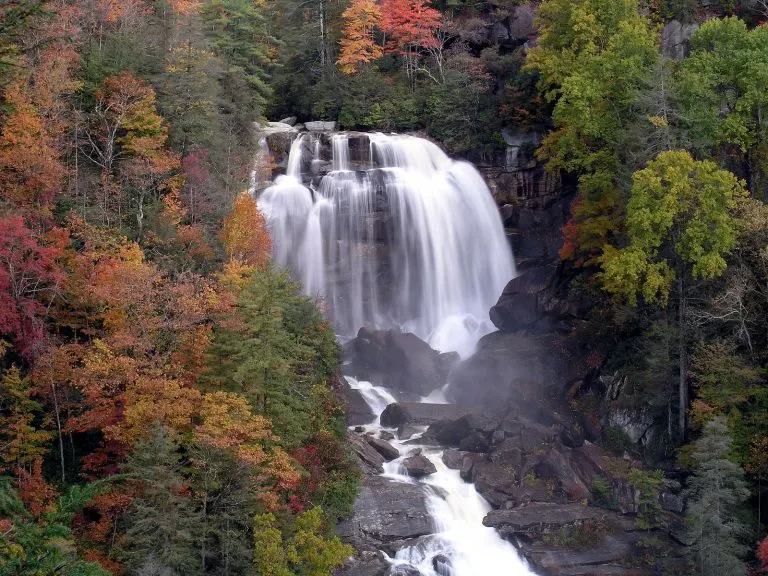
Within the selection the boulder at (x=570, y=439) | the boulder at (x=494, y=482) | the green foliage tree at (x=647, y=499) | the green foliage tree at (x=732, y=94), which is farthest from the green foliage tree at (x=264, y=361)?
the green foliage tree at (x=732, y=94)

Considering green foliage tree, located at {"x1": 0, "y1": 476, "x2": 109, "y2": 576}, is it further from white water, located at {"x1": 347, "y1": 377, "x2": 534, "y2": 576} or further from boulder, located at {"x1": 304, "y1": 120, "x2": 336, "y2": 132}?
boulder, located at {"x1": 304, "y1": 120, "x2": 336, "y2": 132}

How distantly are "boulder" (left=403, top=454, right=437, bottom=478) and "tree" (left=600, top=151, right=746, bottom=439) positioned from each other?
9.06 m

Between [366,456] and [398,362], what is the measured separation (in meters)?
8.04

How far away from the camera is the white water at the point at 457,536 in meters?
23.4

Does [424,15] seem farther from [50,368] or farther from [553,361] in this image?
[50,368]

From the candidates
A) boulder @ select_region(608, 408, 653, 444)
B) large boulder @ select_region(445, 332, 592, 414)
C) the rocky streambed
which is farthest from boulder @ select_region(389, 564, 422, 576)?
boulder @ select_region(608, 408, 653, 444)

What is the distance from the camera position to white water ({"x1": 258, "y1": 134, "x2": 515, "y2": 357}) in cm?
3944

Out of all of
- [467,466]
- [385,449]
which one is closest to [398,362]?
[385,449]

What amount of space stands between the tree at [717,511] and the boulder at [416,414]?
1023 centimetres

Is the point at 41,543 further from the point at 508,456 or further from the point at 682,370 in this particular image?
the point at 682,370

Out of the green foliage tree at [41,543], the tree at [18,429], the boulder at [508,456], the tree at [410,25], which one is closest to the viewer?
the green foliage tree at [41,543]

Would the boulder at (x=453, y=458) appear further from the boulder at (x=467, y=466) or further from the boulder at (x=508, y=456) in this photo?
the boulder at (x=508, y=456)

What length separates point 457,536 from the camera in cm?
2455

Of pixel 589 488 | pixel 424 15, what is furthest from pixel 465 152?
pixel 589 488
